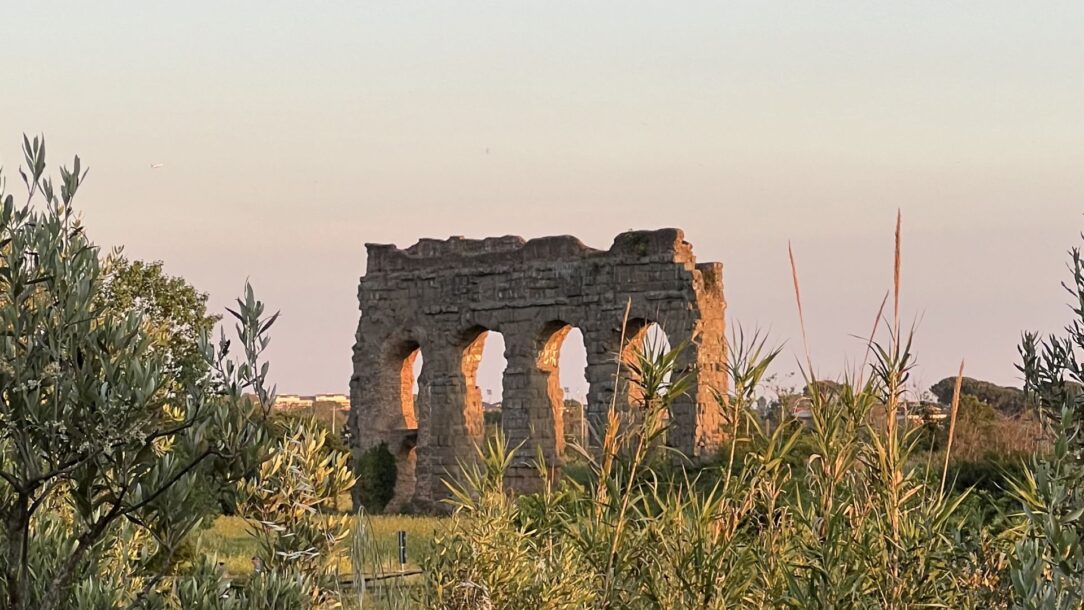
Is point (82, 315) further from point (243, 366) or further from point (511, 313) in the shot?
point (511, 313)

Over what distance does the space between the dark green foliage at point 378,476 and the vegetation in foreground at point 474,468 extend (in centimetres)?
2171

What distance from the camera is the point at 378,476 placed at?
27125 mm

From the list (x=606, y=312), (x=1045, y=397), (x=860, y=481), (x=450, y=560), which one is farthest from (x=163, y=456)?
(x=606, y=312)

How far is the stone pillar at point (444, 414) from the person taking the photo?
26.5m

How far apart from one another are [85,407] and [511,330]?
73.4 feet

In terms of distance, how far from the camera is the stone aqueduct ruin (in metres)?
24.1

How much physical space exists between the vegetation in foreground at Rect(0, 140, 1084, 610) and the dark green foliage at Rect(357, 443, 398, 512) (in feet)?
71.2

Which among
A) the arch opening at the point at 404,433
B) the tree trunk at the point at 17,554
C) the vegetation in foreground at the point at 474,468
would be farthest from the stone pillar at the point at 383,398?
the tree trunk at the point at 17,554

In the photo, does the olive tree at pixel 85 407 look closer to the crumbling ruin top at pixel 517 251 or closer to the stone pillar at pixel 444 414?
Answer: the crumbling ruin top at pixel 517 251

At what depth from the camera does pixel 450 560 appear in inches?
213

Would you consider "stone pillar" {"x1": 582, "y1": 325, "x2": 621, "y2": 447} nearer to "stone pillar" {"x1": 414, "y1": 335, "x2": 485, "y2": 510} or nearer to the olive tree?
"stone pillar" {"x1": 414, "y1": 335, "x2": 485, "y2": 510}

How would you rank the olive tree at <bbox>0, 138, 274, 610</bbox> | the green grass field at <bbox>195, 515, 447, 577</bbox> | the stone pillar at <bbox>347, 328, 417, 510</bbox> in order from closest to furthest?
1. the olive tree at <bbox>0, 138, 274, 610</bbox>
2. the green grass field at <bbox>195, 515, 447, 577</bbox>
3. the stone pillar at <bbox>347, 328, 417, 510</bbox>

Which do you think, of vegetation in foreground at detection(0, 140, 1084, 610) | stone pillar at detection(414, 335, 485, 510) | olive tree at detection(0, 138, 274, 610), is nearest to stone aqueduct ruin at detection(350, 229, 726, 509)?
stone pillar at detection(414, 335, 485, 510)

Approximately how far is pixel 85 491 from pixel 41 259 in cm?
68
